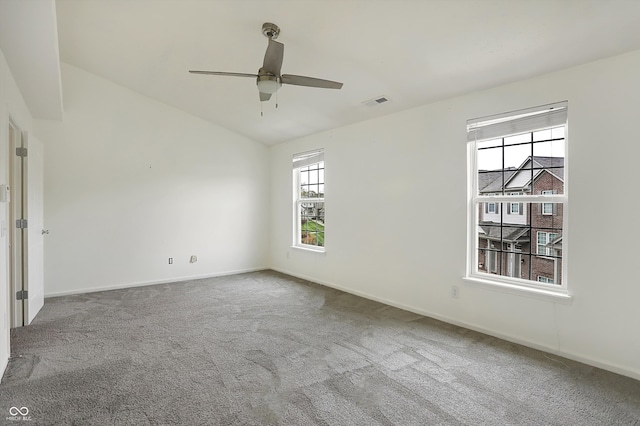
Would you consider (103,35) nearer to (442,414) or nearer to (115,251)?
(115,251)

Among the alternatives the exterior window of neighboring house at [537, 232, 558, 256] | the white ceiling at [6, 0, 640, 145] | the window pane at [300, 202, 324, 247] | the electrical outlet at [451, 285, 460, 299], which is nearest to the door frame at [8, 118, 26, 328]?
the white ceiling at [6, 0, 640, 145]

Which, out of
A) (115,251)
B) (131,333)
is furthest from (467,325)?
(115,251)

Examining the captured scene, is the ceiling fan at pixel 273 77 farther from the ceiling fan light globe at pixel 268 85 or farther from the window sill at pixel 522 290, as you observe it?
the window sill at pixel 522 290

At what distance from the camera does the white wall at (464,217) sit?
240 centimetres

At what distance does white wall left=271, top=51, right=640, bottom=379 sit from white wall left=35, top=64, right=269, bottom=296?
4.31ft

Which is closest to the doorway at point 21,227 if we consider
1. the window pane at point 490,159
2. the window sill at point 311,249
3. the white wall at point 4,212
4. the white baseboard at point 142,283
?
the white wall at point 4,212

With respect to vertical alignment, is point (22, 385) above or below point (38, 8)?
below

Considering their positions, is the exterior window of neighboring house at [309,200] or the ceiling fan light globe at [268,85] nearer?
the ceiling fan light globe at [268,85]

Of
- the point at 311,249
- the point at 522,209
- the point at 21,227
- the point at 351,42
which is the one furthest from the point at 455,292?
the point at 21,227

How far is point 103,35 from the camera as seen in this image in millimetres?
3389

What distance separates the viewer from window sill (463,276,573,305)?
2.66m

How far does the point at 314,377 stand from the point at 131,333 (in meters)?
1.96

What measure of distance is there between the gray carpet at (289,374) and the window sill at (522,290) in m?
0.47

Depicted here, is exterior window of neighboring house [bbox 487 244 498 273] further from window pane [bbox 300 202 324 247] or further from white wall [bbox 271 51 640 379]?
window pane [bbox 300 202 324 247]
